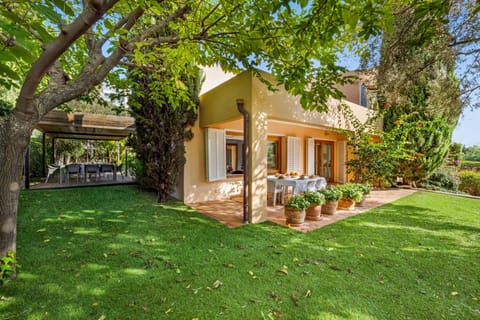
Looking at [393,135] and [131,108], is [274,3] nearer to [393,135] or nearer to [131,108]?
[131,108]

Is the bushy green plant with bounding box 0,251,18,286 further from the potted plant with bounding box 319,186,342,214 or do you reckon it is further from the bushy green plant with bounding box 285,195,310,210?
the potted plant with bounding box 319,186,342,214

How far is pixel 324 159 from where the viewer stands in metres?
13.0

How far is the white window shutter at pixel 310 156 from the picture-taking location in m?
11.4

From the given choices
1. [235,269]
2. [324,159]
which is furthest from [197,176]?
[324,159]

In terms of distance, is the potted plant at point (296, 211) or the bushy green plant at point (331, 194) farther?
the bushy green plant at point (331, 194)

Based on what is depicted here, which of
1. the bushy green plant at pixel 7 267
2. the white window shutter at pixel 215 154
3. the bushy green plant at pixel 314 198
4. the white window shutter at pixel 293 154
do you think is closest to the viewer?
the bushy green plant at pixel 7 267

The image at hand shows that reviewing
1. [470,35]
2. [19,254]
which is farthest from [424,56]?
[19,254]

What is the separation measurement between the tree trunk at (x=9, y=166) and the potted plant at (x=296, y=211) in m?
4.87

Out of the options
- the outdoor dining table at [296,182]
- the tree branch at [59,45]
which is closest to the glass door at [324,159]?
the outdoor dining table at [296,182]

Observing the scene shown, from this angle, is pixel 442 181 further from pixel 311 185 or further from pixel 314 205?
pixel 314 205

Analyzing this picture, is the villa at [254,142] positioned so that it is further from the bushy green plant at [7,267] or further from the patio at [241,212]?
the bushy green plant at [7,267]

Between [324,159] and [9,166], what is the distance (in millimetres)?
13007

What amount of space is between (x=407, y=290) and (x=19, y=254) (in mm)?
5631

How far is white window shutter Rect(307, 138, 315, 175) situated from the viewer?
37.5 ft
